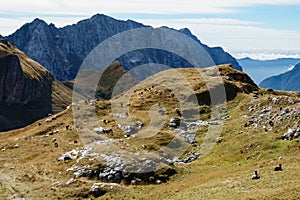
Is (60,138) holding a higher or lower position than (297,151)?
lower

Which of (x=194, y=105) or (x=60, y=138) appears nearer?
(x=60, y=138)

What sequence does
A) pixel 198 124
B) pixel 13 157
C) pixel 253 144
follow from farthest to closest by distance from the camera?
pixel 198 124
pixel 13 157
pixel 253 144

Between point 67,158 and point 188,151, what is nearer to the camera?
point 67,158

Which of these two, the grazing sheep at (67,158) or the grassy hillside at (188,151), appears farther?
the grazing sheep at (67,158)

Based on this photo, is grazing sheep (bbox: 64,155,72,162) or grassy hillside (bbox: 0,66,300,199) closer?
grassy hillside (bbox: 0,66,300,199)

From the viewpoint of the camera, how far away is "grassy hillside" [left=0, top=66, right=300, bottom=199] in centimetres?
4988

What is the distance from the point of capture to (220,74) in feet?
419

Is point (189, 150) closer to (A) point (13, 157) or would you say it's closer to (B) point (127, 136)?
(B) point (127, 136)

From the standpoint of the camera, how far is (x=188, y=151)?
8119 cm

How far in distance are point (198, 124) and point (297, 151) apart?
1304 inches

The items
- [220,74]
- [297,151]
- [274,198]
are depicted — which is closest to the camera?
[274,198]

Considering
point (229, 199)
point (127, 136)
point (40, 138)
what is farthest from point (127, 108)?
point (229, 199)

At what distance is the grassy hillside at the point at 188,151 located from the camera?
164 feet

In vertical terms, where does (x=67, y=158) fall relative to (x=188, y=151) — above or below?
above
